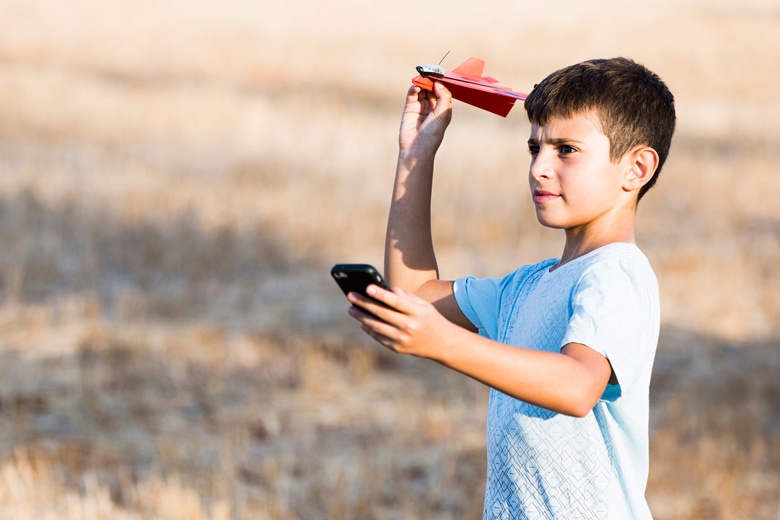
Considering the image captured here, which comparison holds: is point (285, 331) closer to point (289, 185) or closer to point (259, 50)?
point (289, 185)

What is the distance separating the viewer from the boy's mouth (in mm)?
1838

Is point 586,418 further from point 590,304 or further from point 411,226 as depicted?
point 411,226

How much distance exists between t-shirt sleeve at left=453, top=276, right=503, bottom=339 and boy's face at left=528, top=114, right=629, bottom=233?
327 millimetres

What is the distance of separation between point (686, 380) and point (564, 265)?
4.20 meters

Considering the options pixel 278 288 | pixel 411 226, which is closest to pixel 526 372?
pixel 411 226

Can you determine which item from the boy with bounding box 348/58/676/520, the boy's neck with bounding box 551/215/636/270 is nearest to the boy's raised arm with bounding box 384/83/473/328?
the boy with bounding box 348/58/676/520

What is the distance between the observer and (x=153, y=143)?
1152 cm

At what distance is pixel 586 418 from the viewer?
5.93 ft

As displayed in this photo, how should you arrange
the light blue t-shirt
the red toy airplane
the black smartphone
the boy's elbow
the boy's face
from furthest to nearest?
the red toy airplane < the boy's face < the light blue t-shirt < the boy's elbow < the black smartphone

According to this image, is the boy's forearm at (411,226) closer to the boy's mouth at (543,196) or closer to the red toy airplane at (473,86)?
the red toy airplane at (473,86)

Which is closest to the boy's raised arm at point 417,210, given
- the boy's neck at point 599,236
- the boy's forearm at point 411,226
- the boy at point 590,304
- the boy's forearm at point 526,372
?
the boy's forearm at point 411,226

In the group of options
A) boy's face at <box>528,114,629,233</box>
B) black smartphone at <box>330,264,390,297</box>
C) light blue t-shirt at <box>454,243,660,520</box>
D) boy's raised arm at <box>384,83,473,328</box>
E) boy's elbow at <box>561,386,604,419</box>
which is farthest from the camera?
boy's raised arm at <box>384,83,473,328</box>

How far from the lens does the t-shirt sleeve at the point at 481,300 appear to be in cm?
214

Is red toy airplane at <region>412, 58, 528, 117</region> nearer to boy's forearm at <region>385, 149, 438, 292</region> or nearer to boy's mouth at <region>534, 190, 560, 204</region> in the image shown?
boy's forearm at <region>385, 149, 438, 292</region>
